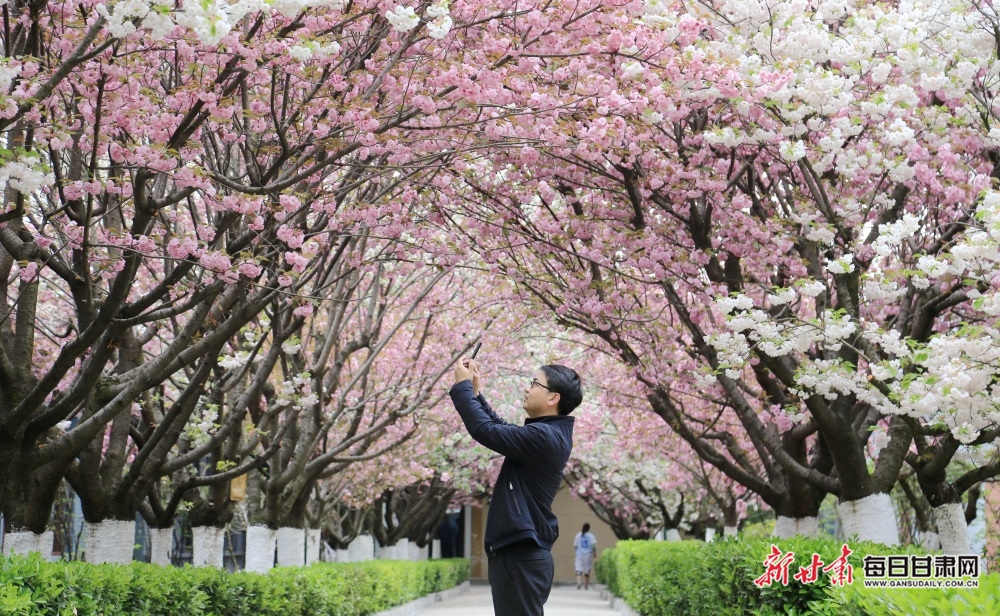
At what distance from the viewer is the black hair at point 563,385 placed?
4980 millimetres

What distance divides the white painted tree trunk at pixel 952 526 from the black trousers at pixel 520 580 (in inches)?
284

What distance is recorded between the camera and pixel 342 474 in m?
21.1

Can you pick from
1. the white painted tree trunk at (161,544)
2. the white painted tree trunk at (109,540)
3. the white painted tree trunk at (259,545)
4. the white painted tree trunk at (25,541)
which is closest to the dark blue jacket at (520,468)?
the white painted tree trunk at (25,541)

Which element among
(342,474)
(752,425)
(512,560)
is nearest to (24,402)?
(512,560)

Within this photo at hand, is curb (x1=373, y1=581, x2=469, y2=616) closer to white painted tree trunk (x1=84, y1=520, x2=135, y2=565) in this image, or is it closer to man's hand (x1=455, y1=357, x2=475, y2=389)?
white painted tree trunk (x1=84, y1=520, x2=135, y2=565)

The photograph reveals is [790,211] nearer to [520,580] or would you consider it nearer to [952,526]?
[952,526]

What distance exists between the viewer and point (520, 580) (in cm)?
462

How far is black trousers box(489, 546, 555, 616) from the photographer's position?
4.62 metres

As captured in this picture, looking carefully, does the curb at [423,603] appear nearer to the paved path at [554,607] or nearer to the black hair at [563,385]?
the paved path at [554,607]

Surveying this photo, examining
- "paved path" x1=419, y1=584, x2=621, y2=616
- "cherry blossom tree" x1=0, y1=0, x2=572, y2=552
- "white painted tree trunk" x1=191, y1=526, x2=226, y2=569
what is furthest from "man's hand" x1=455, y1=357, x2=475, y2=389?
"paved path" x1=419, y1=584, x2=621, y2=616

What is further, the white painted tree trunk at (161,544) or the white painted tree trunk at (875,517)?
the white painted tree trunk at (161,544)

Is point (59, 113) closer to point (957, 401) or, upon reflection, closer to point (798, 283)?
point (798, 283)

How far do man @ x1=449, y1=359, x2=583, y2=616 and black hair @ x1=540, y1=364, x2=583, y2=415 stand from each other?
0.15 metres

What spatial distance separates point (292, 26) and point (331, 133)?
87cm
